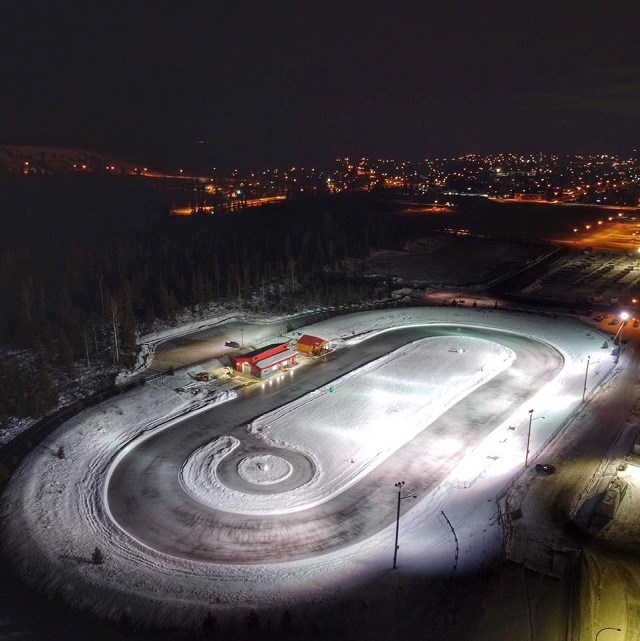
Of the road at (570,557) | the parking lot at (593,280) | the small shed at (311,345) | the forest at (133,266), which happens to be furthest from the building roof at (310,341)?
the parking lot at (593,280)

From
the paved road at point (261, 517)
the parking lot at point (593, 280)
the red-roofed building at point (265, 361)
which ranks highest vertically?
the parking lot at point (593, 280)

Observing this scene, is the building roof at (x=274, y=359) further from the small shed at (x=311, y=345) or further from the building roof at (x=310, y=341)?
the building roof at (x=310, y=341)

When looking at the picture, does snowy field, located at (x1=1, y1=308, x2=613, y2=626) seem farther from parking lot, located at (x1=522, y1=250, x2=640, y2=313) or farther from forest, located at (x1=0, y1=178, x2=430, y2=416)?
parking lot, located at (x1=522, y1=250, x2=640, y2=313)

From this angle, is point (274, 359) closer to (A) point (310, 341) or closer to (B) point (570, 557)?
(A) point (310, 341)

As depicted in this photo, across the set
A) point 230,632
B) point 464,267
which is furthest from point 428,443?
point 464,267

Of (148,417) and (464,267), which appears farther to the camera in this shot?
(464,267)

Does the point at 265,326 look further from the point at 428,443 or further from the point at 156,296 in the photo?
the point at 428,443
